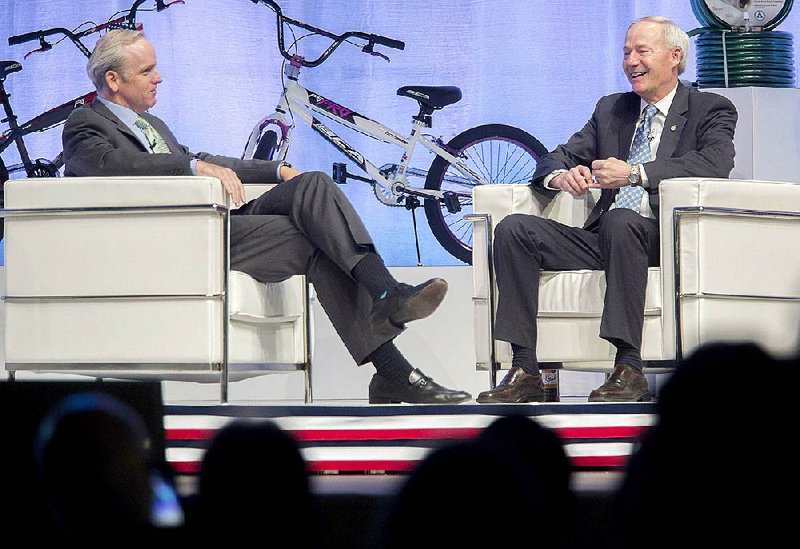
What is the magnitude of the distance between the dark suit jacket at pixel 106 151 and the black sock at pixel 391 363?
81 centimetres

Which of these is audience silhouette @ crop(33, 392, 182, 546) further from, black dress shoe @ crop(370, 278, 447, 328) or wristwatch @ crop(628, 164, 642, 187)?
wristwatch @ crop(628, 164, 642, 187)

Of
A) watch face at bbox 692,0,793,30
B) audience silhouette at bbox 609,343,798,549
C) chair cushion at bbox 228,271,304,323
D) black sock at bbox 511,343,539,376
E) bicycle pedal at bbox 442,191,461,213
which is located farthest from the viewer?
bicycle pedal at bbox 442,191,461,213

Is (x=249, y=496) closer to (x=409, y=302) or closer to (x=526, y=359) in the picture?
(x=409, y=302)

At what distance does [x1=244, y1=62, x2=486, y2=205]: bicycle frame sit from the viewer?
5465mm

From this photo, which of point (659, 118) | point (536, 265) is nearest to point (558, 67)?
point (659, 118)

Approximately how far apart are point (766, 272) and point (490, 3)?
8.88 feet

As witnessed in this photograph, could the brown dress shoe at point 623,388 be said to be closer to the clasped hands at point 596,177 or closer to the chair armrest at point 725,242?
the chair armrest at point 725,242

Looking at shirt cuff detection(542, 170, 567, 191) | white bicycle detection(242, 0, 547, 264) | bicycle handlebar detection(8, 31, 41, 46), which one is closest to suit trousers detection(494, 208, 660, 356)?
shirt cuff detection(542, 170, 567, 191)

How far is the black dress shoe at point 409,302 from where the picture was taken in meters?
2.84

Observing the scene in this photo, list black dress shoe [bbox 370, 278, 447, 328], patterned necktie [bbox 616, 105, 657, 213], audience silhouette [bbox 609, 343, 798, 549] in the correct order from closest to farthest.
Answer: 1. audience silhouette [bbox 609, 343, 798, 549]
2. black dress shoe [bbox 370, 278, 447, 328]
3. patterned necktie [bbox 616, 105, 657, 213]

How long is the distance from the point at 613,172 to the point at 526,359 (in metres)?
0.66

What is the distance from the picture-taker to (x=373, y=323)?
3053mm

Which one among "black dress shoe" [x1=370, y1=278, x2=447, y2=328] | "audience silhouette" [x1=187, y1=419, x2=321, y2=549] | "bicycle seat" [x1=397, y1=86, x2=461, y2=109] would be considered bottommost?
"audience silhouette" [x1=187, y1=419, x2=321, y2=549]

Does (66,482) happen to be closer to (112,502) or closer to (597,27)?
(112,502)
